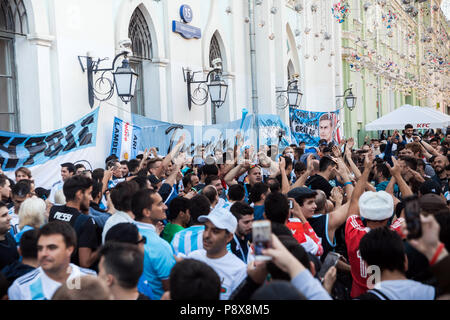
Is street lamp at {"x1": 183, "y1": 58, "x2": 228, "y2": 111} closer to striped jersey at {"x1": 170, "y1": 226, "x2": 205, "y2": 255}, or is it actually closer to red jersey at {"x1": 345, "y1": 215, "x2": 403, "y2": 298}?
red jersey at {"x1": 345, "y1": 215, "x2": 403, "y2": 298}

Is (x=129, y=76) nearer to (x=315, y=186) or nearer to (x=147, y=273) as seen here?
(x=315, y=186)

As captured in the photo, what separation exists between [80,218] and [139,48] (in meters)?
9.50

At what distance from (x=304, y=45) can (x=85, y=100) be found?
14.4 metres

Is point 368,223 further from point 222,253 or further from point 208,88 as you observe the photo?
point 208,88

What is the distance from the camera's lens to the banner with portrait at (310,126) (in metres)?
19.5

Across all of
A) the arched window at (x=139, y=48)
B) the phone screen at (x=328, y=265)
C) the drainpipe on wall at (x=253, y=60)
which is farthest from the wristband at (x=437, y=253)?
the drainpipe on wall at (x=253, y=60)

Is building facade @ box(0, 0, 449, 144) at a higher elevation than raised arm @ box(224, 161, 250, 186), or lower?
higher

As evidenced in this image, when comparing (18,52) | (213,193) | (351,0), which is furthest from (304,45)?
(213,193)

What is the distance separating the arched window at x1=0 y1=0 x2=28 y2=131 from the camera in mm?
9977

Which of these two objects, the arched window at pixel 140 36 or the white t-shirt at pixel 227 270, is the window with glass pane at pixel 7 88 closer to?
the arched window at pixel 140 36

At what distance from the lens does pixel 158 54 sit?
45.8 feet

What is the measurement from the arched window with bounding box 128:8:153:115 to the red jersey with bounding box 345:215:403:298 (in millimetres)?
9596

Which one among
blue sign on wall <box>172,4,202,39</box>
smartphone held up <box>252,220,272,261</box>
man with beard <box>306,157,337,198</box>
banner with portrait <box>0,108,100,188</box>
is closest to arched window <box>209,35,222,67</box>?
blue sign on wall <box>172,4,202,39</box>

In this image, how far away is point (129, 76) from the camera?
10844 millimetres
